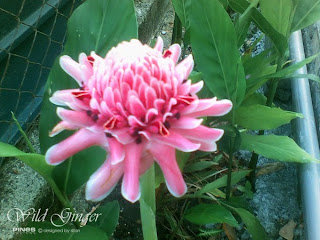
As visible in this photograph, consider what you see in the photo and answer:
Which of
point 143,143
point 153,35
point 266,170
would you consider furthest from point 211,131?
point 153,35

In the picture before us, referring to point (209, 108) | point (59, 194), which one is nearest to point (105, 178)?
point (209, 108)

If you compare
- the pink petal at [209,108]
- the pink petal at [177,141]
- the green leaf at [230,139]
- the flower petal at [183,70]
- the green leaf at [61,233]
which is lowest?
the green leaf at [61,233]

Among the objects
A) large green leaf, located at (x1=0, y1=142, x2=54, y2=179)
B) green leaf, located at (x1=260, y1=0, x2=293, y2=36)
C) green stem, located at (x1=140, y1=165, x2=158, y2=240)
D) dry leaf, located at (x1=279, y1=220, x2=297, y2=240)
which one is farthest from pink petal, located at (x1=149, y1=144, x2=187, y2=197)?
dry leaf, located at (x1=279, y1=220, x2=297, y2=240)

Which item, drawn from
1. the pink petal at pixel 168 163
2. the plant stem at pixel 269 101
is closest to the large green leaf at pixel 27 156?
the pink petal at pixel 168 163

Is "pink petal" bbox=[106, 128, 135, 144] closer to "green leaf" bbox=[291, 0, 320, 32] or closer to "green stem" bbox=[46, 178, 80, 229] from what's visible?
"green stem" bbox=[46, 178, 80, 229]

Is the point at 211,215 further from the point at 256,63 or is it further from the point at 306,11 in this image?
the point at 306,11

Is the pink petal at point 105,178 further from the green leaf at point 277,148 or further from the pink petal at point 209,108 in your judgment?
the green leaf at point 277,148
